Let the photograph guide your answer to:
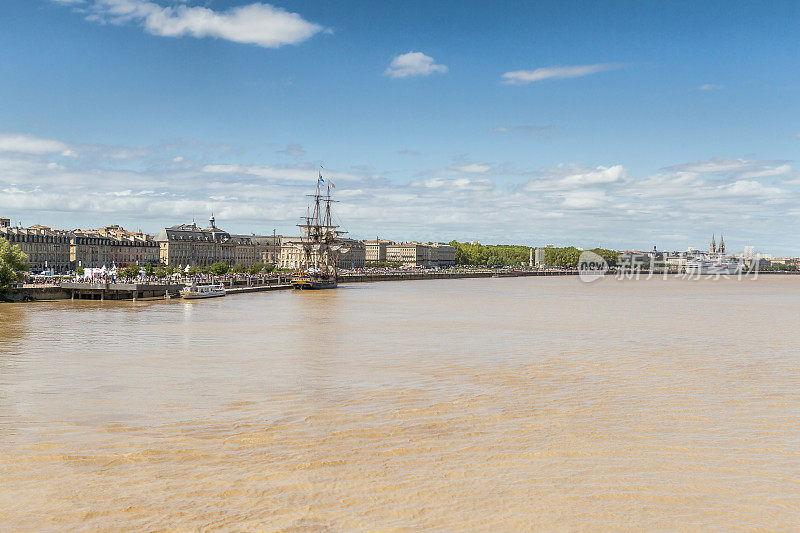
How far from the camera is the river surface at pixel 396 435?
36.9ft

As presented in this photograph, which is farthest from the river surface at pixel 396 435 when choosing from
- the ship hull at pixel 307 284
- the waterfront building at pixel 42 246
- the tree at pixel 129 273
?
the waterfront building at pixel 42 246

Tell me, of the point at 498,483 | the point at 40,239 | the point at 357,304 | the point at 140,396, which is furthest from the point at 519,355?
the point at 40,239

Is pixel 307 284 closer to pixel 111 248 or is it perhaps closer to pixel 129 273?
pixel 129 273

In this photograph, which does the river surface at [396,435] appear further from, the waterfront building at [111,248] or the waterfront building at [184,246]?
the waterfront building at [184,246]

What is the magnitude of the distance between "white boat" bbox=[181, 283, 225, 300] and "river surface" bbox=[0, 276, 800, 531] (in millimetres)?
35126

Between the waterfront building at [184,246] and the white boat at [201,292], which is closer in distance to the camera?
the white boat at [201,292]

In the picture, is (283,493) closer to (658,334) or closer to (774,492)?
(774,492)

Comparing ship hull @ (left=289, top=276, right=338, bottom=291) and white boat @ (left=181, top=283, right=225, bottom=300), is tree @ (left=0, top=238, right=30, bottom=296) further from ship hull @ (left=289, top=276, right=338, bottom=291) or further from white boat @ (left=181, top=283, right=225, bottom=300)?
ship hull @ (left=289, top=276, right=338, bottom=291)

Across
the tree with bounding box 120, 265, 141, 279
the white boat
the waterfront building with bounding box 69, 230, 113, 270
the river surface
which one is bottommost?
the river surface

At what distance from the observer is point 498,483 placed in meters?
12.7

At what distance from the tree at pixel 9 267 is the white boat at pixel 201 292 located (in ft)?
47.8

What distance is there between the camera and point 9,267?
6144cm

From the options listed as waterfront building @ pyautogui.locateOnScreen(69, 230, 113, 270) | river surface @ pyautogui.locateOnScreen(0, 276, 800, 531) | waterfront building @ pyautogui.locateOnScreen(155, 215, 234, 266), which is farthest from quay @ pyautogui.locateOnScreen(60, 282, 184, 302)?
waterfront building @ pyautogui.locateOnScreen(155, 215, 234, 266)

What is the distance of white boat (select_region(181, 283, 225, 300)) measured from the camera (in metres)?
70.2
